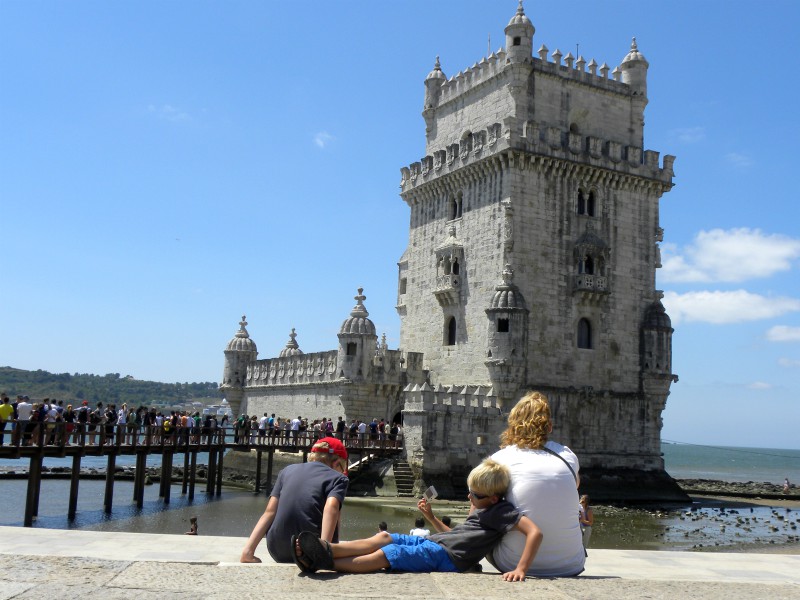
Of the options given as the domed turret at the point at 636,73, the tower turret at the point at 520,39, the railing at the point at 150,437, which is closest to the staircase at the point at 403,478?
the railing at the point at 150,437

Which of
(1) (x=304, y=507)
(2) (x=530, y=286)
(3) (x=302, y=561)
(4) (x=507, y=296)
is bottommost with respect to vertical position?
(3) (x=302, y=561)

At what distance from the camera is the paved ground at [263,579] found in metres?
6.88

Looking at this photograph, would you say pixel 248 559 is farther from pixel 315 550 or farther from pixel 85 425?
pixel 85 425

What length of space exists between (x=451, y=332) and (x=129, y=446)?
49.9ft

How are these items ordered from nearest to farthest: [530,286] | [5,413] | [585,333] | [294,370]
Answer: [5,413]
[530,286]
[585,333]
[294,370]

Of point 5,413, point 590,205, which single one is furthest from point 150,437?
point 590,205

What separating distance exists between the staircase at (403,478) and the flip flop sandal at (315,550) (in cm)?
2579

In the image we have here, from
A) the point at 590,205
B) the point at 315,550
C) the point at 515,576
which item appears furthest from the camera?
the point at 590,205

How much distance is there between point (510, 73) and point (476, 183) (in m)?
4.88

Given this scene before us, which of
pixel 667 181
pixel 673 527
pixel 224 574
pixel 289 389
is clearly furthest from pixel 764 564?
pixel 289 389

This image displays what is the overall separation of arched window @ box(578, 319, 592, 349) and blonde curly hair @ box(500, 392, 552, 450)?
29557 mm

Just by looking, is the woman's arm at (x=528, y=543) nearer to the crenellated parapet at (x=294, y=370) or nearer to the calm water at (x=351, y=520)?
the calm water at (x=351, y=520)

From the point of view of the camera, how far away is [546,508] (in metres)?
7.64

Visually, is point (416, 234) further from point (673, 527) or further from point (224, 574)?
point (224, 574)
